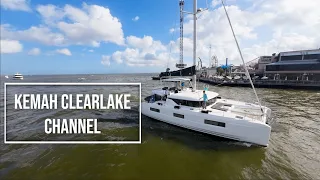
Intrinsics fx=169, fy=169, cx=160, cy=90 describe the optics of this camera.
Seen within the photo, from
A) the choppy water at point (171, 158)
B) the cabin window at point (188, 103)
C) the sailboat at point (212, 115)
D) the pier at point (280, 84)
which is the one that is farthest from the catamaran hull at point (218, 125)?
the pier at point (280, 84)

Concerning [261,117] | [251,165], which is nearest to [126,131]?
[251,165]

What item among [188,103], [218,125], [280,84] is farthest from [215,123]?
[280,84]

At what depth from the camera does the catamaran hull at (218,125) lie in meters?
9.22

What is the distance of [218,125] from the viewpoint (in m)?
10.3

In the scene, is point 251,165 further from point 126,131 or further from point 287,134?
point 126,131

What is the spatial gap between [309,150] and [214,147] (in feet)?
16.7

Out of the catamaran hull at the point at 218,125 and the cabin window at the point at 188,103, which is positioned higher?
the cabin window at the point at 188,103

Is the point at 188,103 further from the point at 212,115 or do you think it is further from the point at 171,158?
the point at 171,158

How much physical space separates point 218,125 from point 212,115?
688mm

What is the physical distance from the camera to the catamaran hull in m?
9.22

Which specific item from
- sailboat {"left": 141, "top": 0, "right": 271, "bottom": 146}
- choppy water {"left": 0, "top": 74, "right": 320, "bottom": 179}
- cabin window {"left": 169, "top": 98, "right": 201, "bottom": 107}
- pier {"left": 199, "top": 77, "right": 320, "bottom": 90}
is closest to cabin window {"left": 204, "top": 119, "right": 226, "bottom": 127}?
sailboat {"left": 141, "top": 0, "right": 271, "bottom": 146}

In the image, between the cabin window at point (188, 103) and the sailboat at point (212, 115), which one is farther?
the cabin window at point (188, 103)

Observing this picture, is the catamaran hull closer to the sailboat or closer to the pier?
the sailboat

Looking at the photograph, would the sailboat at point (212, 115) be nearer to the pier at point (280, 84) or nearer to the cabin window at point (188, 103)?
the cabin window at point (188, 103)
